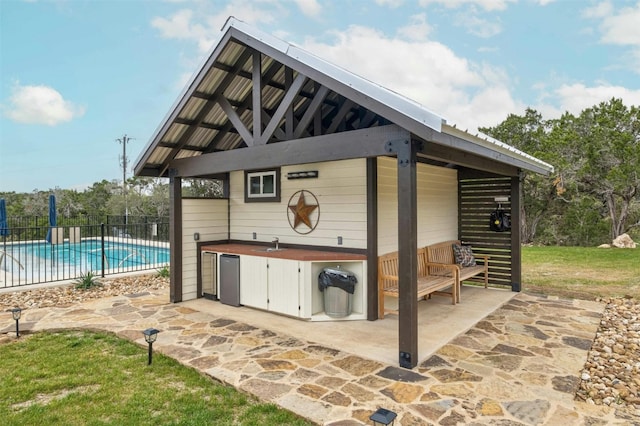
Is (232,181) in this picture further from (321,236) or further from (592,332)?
(592,332)

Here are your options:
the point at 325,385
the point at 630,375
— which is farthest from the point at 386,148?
the point at 630,375

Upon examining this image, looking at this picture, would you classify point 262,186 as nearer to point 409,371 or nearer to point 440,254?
point 440,254

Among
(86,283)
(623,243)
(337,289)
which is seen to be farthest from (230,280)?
(623,243)

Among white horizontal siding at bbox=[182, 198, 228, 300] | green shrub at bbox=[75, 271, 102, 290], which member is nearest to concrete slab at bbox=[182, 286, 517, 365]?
white horizontal siding at bbox=[182, 198, 228, 300]

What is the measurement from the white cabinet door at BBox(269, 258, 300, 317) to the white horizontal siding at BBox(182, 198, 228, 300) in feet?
6.17

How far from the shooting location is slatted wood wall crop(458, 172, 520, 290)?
7543mm

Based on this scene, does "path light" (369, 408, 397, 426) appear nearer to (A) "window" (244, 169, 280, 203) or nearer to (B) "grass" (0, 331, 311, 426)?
(B) "grass" (0, 331, 311, 426)

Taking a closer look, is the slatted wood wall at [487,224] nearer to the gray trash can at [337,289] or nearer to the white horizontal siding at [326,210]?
the white horizontal siding at [326,210]

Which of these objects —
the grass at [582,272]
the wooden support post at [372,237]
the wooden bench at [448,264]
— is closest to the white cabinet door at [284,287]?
the wooden support post at [372,237]

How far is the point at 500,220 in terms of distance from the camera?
7.46 metres

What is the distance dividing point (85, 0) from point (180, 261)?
30.2 feet

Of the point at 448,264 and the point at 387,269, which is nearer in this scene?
the point at 387,269

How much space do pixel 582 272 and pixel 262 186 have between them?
7.99 m

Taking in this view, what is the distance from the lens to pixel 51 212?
37.8 ft
